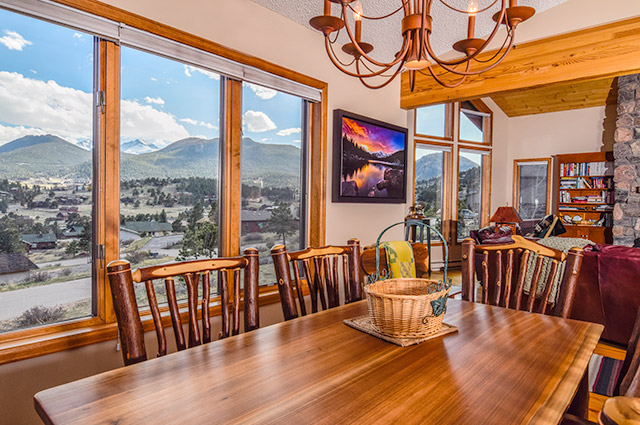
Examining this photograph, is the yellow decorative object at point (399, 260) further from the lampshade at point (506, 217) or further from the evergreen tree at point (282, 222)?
the lampshade at point (506, 217)

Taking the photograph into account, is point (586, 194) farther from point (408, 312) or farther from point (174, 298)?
point (174, 298)

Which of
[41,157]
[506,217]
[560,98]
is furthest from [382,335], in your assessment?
[560,98]

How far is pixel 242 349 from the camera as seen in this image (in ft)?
3.63

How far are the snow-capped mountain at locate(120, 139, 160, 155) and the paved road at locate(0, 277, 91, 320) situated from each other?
745mm

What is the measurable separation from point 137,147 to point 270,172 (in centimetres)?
103

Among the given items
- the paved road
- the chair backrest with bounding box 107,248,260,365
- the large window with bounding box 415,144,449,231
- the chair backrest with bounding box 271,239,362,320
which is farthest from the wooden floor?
the large window with bounding box 415,144,449,231

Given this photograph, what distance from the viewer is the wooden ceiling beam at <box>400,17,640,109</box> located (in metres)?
3.17

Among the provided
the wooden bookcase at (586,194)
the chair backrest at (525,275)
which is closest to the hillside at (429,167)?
the wooden bookcase at (586,194)

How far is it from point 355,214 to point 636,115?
17.3ft

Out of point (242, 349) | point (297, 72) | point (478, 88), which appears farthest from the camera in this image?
point (478, 88)

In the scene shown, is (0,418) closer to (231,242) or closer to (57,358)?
(57,358)

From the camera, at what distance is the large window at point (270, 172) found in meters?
2.80

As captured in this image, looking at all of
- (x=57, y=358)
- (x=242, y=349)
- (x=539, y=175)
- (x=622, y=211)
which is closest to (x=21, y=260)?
(x=57, y=358)

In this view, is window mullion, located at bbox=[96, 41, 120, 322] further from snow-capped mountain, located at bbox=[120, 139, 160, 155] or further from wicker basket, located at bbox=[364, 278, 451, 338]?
wicker basket, located at bbox=[364, 278, 451, 338]
